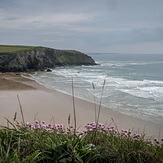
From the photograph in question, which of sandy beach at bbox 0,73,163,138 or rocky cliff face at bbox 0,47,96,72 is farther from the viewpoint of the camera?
rocky cliff face at bbox 0,47,96,72

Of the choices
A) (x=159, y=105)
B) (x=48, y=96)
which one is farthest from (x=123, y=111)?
(x=48, y=96)

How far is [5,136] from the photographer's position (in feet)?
11.7

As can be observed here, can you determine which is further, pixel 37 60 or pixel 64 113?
pixel 37 60

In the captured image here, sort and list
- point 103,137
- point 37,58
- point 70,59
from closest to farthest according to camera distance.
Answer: point 103,137 → point 37,58 → point 70,59

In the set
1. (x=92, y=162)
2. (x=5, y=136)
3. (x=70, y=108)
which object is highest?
(x=5, y=136)

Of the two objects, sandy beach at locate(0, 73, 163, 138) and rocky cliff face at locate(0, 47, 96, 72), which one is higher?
rocky cliff face at locate(0, 47, 96, 72)

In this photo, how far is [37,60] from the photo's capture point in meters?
55.0

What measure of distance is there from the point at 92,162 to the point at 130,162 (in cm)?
58

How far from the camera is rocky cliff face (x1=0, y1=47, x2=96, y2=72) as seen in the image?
4688 centimetres

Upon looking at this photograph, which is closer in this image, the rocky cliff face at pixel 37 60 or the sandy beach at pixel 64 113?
the sandy beach at pixel 64 113

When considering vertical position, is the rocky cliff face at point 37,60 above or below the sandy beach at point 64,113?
above

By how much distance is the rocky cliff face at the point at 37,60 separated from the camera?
46.9 metres

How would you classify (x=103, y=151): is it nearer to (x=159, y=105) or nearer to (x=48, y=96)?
(x=159, y=105)

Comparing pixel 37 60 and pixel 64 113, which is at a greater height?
pixel 37 60
